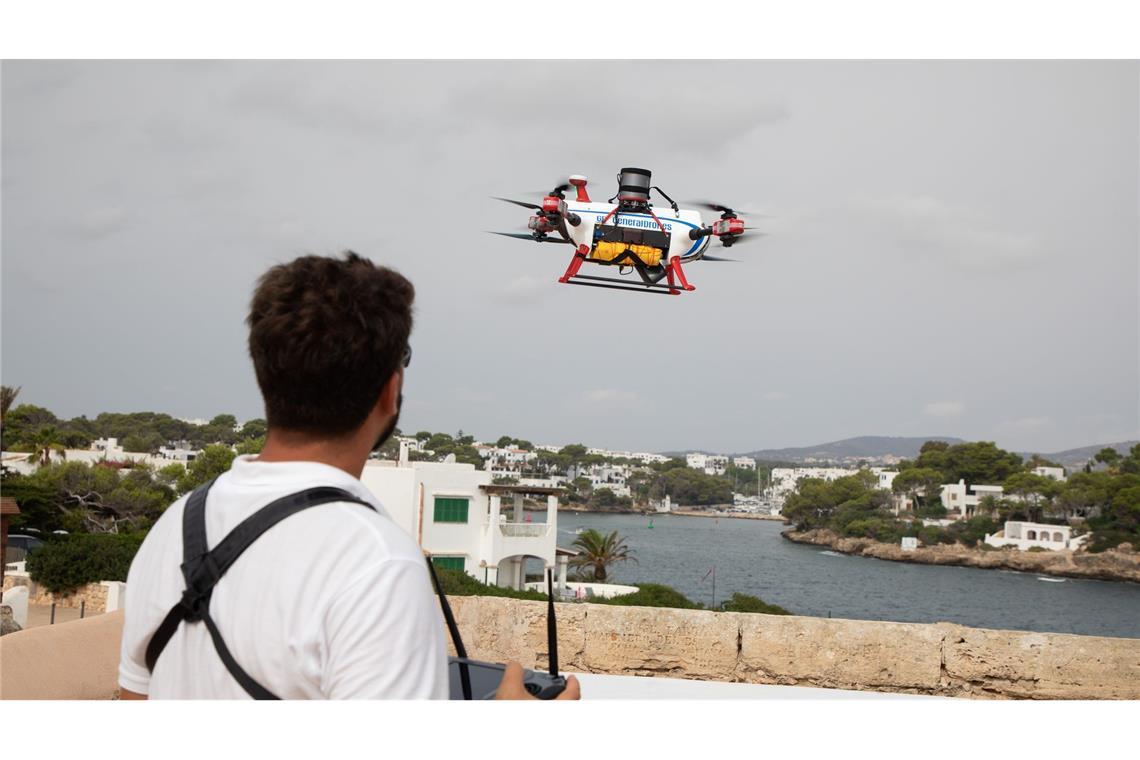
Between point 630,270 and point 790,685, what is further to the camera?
point 630,270

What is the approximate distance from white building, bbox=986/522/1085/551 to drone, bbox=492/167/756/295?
63.7 m

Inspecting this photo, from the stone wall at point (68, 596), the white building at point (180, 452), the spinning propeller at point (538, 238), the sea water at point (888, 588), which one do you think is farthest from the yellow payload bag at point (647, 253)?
the white building at point (180, 452)

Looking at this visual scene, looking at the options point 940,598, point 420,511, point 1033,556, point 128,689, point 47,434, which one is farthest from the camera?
point 1033,556

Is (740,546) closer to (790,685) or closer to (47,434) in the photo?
(47,434)

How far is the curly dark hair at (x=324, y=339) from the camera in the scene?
875mm

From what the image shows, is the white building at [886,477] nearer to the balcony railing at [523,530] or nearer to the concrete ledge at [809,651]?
the balcony railing at [523,530]

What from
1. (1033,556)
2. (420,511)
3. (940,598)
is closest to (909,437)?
(1033,556)

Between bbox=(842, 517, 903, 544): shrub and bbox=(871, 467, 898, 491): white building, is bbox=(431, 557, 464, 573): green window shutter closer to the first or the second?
bbox=(842, 517, 903, 544): shrub

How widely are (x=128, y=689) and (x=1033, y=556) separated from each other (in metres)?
66.7

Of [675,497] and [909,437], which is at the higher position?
[909,437]

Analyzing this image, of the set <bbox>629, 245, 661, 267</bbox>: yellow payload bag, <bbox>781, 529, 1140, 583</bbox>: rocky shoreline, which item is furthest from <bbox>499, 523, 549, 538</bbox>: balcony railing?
<bbox>781, 529, 1140, 583</bbox>: rocky shoreline

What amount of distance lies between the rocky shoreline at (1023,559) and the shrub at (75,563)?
5327 cm

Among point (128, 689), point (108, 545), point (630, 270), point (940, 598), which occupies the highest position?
point (630, 270)

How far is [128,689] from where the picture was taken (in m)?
1.02
